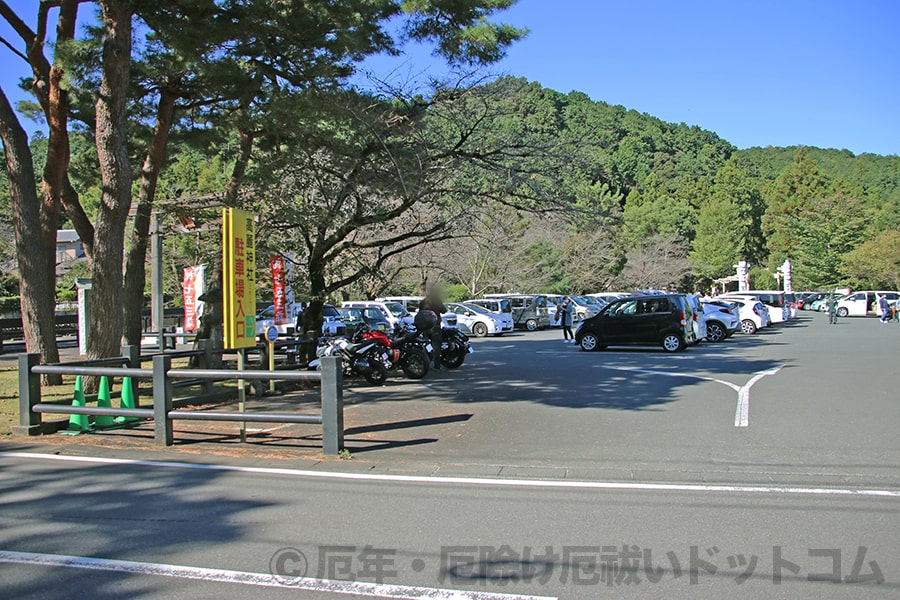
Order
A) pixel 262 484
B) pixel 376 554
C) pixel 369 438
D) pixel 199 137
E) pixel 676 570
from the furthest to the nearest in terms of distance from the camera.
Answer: pixel 199 137
pixel 369 438
pixel 262 484
pixel 376 554
pixel 676 570

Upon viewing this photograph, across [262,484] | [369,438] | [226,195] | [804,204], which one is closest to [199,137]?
[226,195]

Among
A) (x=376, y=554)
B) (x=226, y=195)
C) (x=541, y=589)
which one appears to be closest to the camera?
(x=541, y=589)

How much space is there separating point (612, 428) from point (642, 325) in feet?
39.4

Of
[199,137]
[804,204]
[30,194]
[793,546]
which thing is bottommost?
[793,546]

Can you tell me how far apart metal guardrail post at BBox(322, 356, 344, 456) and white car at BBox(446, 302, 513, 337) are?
2271 cm

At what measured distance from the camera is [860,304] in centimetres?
4753

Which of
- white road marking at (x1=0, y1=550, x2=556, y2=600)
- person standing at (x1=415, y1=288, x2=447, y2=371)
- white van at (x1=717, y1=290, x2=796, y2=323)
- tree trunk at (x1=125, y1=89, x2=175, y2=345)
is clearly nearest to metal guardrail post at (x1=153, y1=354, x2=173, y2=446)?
white road marking at (x1=0, y1=550, x2=556, y2=600)

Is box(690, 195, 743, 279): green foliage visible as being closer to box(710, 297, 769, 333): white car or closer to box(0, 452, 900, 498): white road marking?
box(710, 297, 769, 333): white car

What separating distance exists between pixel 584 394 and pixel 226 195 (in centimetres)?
835

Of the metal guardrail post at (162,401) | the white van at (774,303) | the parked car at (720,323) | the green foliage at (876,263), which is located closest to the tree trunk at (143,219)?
A: the metal guardrail post at (162,401)

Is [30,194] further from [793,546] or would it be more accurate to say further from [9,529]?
[793,546]

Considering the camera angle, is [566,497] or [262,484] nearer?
[566,497]

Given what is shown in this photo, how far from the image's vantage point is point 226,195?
571 inches

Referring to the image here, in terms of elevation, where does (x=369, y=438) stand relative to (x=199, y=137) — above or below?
below
